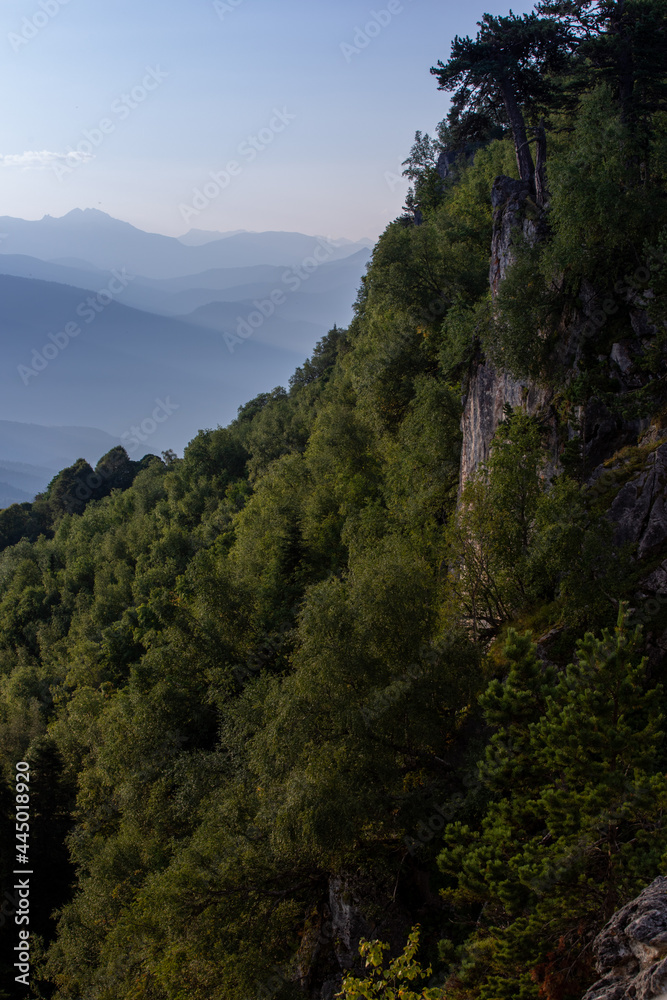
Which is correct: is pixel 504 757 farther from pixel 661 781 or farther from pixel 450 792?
pixel 450 792

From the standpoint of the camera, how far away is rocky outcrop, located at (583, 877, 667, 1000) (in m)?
6.81

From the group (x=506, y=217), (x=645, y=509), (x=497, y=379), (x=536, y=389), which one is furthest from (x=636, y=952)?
(x=506, y=217)

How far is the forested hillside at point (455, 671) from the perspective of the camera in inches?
432

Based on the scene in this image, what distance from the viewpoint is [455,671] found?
1616cm

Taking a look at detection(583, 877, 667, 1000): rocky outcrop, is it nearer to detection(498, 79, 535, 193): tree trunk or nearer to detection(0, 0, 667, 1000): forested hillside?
detection(0, 0, 667, 1000): forested hillside

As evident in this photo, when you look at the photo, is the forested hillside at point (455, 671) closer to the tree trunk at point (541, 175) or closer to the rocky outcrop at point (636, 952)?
the tree trunk at point (541, 175)

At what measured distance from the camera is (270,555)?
4047 centimetres

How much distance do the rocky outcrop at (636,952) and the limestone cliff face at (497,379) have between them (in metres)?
18.3

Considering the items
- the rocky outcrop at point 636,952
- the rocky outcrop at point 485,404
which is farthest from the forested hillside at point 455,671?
the rocky outcrop at point 636,952

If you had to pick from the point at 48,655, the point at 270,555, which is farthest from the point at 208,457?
the point at 270,555

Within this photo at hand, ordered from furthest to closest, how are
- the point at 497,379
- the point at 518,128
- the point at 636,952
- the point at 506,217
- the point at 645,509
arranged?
1. the point at 518,128
2. the point at 506,217
3. the point at 497,379
4. the point at 645,509
5. the point at 636,952

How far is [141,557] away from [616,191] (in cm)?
5995

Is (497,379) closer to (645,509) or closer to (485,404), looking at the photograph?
(485,404)

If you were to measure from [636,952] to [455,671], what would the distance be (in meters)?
8.63
